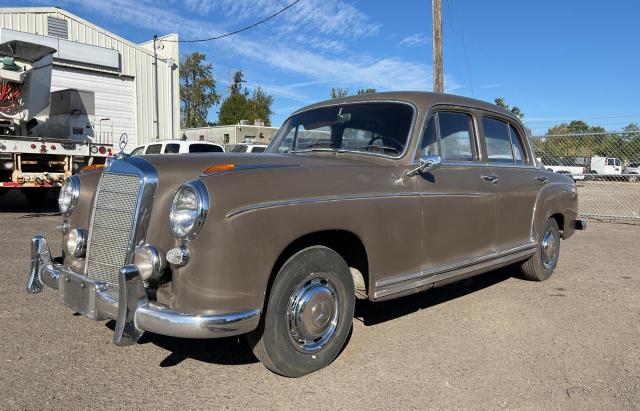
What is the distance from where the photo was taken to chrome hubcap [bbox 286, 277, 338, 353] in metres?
3.11

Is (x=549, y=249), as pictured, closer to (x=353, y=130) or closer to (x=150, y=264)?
(x=353, y=130)

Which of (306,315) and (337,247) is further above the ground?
(337,247)

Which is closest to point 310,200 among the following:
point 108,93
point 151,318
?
point 151,318

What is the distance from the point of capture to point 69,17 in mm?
16141

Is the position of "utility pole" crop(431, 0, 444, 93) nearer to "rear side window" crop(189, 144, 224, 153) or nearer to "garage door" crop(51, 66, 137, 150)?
"rear side window" crop(189, 144, 224, 153)

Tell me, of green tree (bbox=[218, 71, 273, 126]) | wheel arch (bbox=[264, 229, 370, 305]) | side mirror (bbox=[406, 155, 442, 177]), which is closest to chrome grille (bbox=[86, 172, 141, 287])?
wheel arch (bbox=[264, 229, 370, 305])

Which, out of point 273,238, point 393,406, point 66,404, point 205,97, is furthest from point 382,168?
point 205,97

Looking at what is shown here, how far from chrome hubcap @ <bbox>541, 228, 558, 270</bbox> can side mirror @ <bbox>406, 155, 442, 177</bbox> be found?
2625mm

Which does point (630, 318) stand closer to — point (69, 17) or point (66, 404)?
point (66, 404)

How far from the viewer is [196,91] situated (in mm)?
54125

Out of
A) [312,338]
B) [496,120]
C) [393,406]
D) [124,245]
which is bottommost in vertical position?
[393,406]

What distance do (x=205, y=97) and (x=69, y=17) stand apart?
1549 inches

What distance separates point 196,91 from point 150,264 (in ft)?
177

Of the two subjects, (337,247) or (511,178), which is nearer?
(337,247)
